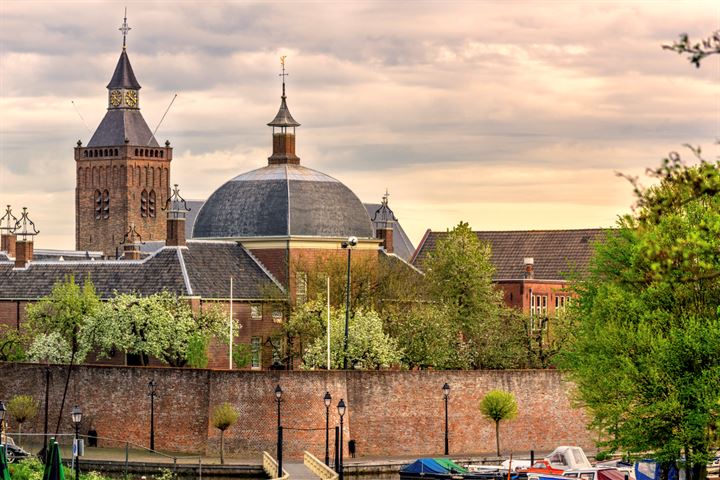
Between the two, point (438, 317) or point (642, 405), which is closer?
point (642, 405)

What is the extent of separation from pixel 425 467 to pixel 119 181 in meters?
111

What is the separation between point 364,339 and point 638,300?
78.1ft

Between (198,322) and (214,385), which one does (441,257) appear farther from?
(214,385)

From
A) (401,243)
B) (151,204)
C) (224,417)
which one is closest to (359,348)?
(224,417)

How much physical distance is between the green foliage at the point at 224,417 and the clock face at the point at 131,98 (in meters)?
97.6

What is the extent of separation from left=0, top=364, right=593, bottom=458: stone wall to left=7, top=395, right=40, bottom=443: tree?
1.00 meters

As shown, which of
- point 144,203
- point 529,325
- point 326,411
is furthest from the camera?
point 144,203

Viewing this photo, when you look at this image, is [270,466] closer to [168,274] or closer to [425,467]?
[425,467]

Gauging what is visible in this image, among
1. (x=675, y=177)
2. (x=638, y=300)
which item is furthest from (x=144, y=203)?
(x=675, y=177)

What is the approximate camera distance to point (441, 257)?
268 feet

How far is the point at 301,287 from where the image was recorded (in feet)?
273

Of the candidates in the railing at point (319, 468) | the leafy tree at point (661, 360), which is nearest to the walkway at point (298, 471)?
the railing at point (319, 468)

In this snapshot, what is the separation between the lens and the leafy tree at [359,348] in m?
69.9

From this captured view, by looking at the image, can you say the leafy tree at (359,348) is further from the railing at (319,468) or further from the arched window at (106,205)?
the arched window at (106,205)
